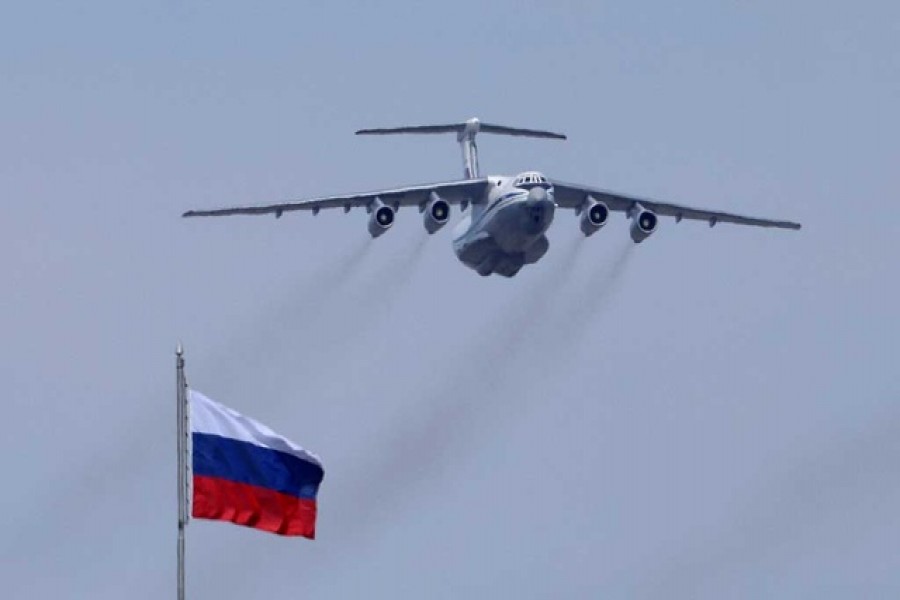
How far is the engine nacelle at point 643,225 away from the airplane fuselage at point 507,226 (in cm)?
272

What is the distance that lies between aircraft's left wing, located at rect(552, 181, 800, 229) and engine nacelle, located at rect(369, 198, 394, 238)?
4543 millimetres

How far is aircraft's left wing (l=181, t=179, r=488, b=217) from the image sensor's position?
6612cm

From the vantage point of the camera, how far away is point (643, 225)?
65688mm

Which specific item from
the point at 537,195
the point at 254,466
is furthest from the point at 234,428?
the point at 537,195

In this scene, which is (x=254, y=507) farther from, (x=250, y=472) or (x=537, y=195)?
(x=537, y=195)

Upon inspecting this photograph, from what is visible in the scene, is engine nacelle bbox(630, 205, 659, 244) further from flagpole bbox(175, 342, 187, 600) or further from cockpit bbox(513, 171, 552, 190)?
flagpole bbox(175, 342, 187, 600)

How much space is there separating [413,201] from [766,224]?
1047 cm

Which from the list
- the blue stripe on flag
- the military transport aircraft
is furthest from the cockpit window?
the blue stripe on flag

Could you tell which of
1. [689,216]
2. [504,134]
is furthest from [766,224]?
[504,134]

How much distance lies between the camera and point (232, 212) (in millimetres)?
67562

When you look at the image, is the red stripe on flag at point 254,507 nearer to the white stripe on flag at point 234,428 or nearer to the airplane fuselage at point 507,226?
the white stripe on flag at point 234,428

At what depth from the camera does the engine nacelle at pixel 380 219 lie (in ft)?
211

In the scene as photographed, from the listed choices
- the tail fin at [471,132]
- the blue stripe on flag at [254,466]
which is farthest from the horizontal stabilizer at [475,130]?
the blue stripe on flag at [254,466]

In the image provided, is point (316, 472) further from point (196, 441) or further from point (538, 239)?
point (538, 239)
